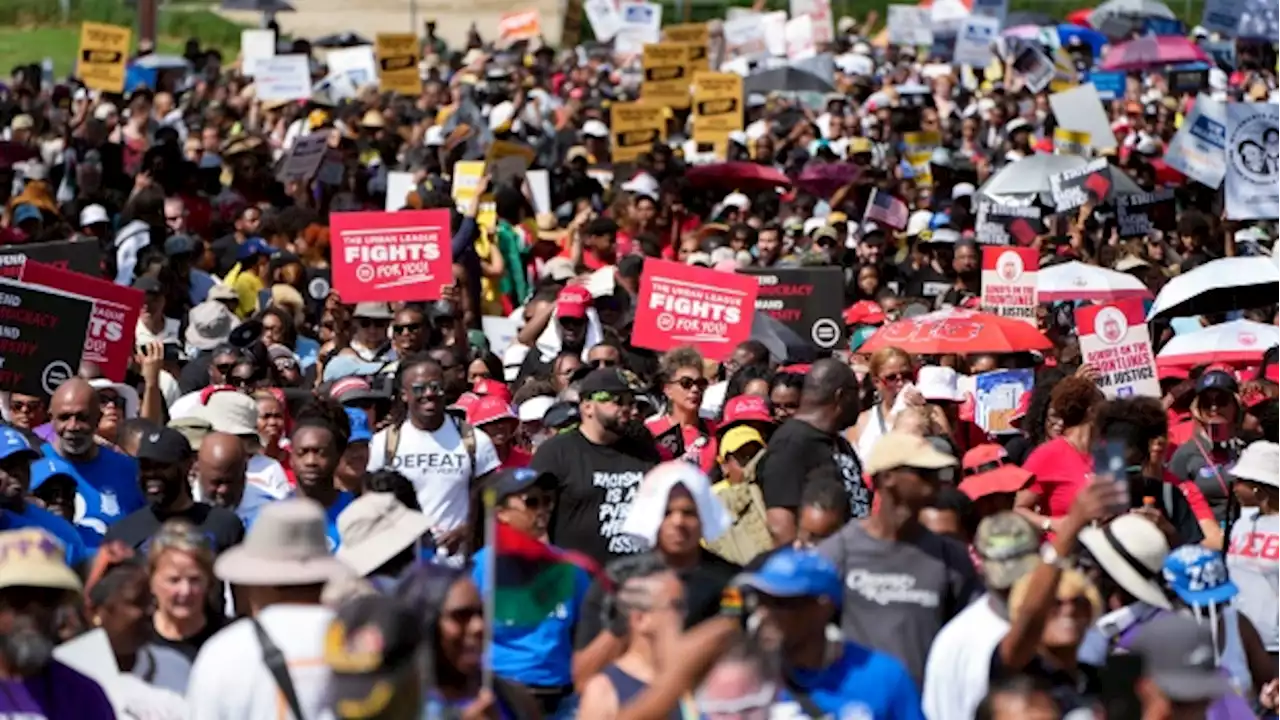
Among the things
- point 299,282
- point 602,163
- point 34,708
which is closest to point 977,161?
point 602,163

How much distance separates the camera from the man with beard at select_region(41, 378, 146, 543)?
10.9 m

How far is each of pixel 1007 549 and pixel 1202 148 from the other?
13.2 m

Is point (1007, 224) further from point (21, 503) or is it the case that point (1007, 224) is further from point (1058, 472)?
point (21, 503)

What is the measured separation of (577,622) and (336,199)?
12785 millimetres

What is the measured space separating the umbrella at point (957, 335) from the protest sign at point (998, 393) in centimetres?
26

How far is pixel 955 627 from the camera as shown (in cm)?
793

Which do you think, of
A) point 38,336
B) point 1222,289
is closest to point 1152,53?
point 1222,289

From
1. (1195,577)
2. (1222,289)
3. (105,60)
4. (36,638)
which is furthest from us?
(105,60)

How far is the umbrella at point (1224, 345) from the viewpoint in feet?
48.6

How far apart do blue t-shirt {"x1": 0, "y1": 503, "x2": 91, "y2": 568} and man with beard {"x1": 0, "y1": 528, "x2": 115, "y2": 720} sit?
62.0 inches

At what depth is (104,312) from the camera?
13000 mm

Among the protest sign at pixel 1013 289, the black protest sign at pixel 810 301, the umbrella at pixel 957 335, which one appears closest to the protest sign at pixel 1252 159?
the protest sign at pixel 1013 289

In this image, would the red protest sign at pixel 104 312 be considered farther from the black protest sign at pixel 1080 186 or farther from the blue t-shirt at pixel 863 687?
the black protest sign at pixel 1080 186

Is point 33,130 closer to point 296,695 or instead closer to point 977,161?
point 977,161
